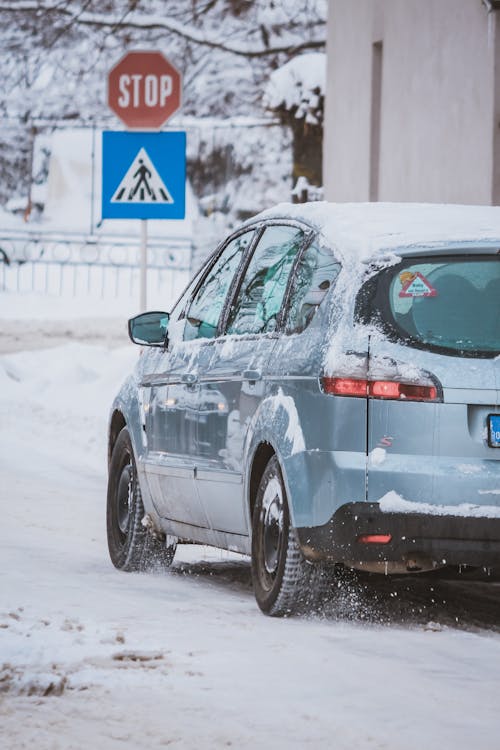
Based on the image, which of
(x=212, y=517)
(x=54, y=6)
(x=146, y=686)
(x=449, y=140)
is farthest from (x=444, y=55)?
(x=54, y=6)

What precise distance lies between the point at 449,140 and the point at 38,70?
23.5m

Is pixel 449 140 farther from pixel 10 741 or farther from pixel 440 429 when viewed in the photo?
pixel 10 741

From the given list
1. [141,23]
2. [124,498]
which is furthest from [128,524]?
[141,23]

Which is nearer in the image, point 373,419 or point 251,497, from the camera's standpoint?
point 373,419

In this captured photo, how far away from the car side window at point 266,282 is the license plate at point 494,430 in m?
1.19

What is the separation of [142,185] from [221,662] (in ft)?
34.1

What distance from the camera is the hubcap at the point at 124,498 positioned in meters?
9.03

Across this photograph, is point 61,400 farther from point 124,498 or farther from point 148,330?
point 148,330

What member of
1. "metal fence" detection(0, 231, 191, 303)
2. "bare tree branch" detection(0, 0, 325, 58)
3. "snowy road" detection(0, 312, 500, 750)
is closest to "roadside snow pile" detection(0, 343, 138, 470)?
"snowy road" detection(0, 312, 500, 750)

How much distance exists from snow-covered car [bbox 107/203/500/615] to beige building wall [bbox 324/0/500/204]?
25.1 ft

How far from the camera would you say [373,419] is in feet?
21.1

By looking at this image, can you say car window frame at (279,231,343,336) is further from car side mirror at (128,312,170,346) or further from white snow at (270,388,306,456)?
car side mirror at (128,312,170,346)

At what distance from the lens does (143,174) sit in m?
15.9

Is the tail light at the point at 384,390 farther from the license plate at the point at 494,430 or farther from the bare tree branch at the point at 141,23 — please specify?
the bare tree branch at the point at 141,23
